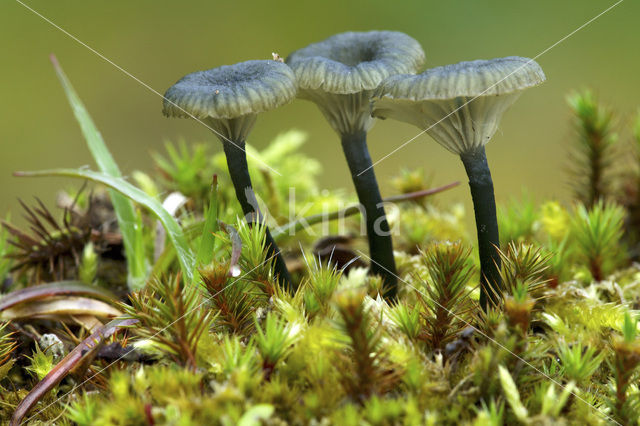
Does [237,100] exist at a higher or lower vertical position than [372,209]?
higher

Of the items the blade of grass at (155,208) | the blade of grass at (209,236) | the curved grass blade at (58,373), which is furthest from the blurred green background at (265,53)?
the curved grass blade at (58,373)

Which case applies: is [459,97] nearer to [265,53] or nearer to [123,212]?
[123,212]

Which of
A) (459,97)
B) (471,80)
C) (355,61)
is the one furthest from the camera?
(355,61)

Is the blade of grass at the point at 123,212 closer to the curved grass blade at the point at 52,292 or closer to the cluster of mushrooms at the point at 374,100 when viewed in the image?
the curved grass blade at the point at 52,292

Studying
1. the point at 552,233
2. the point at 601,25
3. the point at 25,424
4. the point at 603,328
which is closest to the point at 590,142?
the point at 552,233

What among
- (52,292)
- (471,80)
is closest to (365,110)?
(471,80)

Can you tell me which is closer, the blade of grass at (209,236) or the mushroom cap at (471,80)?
the mushroom cap at (471,80)

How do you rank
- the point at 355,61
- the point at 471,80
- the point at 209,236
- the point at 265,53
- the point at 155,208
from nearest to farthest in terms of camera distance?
the point at 471,80 → the point at 209,236 → the point at 155,208 → the point at 355,61 → the point at 265,53

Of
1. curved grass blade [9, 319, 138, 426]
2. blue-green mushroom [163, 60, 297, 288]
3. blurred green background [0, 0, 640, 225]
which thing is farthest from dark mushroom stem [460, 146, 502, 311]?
blurred green background [0, 0, 640, 225]
